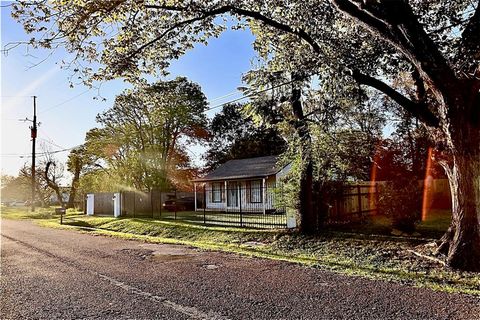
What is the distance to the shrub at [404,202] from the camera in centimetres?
1113

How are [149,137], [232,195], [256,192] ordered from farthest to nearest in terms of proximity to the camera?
[149,137]
[232,195]
[256,192]

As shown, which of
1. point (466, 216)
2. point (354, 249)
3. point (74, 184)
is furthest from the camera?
point (74, 184)

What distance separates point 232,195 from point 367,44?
18.3 m

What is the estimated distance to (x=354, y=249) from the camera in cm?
983

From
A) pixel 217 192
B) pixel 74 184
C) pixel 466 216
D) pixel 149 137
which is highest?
pixel 149 137

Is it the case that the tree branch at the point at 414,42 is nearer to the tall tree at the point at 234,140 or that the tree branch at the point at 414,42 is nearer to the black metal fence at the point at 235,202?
the black metal fence at the point at 235,202

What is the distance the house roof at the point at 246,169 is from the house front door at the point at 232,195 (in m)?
0.90

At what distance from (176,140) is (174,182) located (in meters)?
4.29

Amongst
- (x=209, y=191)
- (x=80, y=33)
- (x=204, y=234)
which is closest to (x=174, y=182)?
(x=209, y=191)

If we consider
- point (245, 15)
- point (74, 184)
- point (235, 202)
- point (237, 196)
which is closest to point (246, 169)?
point (237, 196)

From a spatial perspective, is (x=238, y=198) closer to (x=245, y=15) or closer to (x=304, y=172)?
(x=304, y=172)

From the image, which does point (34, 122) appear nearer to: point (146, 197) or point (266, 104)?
point (146, 197)

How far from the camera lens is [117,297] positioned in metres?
6.01

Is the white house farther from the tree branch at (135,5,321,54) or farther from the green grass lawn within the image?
the tree branch at (135,5,321,54)
